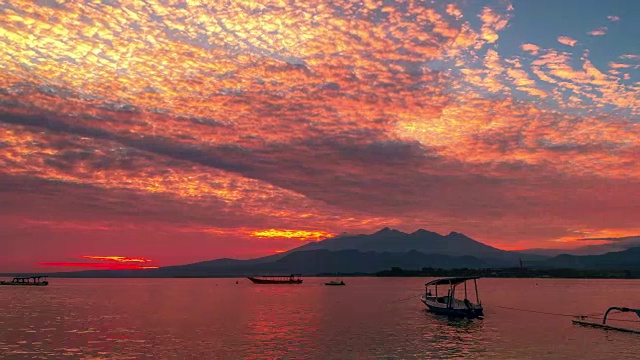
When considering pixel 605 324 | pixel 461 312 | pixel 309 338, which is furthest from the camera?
pixel 461 312

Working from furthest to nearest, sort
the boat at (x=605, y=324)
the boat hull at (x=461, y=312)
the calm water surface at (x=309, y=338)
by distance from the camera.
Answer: the boat hull at (x=461, y=312) < the boat at (x=605, y=324) < the calm water surface at (x=309, y=338)

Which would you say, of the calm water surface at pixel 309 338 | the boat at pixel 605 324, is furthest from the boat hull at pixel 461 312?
the boat at pixel 605 324

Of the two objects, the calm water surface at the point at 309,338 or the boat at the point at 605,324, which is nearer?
the calm water surface at the point at 309,338

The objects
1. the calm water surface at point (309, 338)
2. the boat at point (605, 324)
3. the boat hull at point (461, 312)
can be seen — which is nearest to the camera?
the calm water surface at point (309, 338)

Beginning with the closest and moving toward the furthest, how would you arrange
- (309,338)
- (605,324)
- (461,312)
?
1. (309,338)
2. (605,324)
3. (461,312)

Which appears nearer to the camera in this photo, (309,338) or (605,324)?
(309,338)

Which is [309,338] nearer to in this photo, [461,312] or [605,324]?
[461,312]

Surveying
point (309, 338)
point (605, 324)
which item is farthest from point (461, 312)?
point (309, 338)

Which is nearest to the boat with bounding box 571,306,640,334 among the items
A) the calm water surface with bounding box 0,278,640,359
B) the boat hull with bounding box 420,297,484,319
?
the calm water surface with bounding box 0,278,640,359

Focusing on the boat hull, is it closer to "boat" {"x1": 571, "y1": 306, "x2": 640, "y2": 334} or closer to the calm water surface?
the calm water surface

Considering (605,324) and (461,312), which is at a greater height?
(461,312)

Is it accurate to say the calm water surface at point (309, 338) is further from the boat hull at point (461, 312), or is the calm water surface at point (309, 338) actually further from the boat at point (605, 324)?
the boat at point (605, 324)

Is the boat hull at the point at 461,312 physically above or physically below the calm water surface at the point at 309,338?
above

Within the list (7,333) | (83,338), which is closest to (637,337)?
(83,338)
